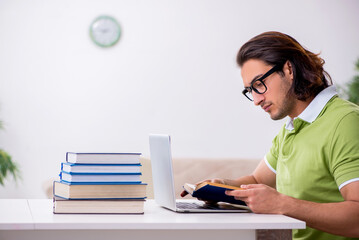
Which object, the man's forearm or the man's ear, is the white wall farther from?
the man's forearm

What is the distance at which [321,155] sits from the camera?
157 centimetres

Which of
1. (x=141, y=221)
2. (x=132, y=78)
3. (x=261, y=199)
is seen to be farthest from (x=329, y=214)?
(x=132, y=78)

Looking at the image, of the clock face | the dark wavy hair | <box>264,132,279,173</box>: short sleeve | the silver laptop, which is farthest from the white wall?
the silver laptop

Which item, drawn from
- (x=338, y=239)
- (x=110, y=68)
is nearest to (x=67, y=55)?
(x=110, y=68)

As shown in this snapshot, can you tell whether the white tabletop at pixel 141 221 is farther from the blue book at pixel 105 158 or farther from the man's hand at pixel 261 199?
the blue book at pixel 105 158

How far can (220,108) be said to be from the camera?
4.20m

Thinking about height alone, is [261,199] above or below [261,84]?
below

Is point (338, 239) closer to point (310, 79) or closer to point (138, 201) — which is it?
point (310, 79)

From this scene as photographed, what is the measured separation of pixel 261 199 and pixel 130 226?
40 cm

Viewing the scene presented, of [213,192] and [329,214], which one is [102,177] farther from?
[329,214]

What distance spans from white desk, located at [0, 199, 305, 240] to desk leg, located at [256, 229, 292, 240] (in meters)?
0.02

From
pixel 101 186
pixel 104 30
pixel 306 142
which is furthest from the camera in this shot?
pixel 104 30

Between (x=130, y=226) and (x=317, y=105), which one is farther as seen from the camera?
(x=317, y=105)

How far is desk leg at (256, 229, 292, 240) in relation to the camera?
44.6 inches
